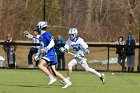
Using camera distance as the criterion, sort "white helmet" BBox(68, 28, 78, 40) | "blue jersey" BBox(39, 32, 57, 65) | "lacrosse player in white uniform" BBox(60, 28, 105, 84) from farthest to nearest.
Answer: "lacrosse player in white uniform" BBox(60, 28, 105, 84) → "white helmet" BBox(68, 28, 78, 40) → "blue jersey" BBox(39, 32, 57, 65)

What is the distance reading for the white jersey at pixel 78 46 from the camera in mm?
17188

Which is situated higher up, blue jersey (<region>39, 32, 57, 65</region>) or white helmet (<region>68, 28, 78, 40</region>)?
white helmet (<region>68, 28, 78, 40</region>)

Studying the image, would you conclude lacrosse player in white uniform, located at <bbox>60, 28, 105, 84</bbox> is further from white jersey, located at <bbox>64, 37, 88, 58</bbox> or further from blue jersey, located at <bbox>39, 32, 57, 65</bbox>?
blue jersey, located at <bbox>39, 32, 57, 65</bbox>

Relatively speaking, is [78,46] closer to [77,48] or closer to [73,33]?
[77,48]

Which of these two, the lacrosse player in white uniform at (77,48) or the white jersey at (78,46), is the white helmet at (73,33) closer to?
the lacrosse player in white uniform at (77,48)

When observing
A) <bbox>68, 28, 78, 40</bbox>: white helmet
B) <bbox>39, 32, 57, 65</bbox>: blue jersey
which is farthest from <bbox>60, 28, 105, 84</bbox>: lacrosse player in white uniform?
<bbox>39, 32, 57, 65</bbox>: blue jersey

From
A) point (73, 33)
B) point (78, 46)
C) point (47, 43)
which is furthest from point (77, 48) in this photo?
point (47, 43)

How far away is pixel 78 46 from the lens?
17.3m

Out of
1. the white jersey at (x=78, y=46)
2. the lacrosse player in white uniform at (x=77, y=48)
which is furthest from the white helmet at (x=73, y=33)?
the white jersey at (x=78, y=46)

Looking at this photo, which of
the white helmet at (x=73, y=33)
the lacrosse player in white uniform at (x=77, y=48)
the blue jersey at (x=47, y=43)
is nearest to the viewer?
the blue jersey at (x=47, y=43)

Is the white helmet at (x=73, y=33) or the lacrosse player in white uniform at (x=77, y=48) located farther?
the lacrosse player in white uniform at (x=77, y=48)

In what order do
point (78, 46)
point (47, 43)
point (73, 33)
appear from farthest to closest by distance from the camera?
point (78, 46), point (73, 33), point (47, 43)

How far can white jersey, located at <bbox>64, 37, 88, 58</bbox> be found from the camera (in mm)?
17188

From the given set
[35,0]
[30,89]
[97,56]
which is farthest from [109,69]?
[30,89]
